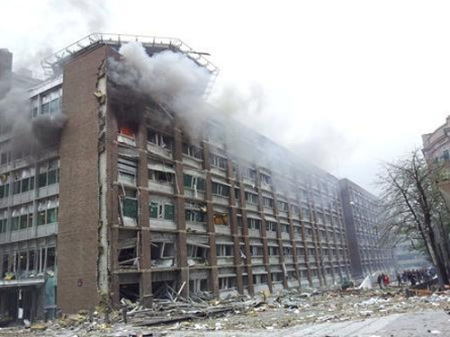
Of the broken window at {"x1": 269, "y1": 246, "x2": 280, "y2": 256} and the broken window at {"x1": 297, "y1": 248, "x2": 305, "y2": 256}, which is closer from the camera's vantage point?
the broken window at {"x1": 269, "y1": 246, "x2": 280, "y2": 256}

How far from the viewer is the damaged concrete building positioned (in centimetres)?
1995

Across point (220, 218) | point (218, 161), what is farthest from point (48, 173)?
point (218, 161)

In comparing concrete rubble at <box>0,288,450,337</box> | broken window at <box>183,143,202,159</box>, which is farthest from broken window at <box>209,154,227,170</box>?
concrete rubble at <box>0,288,450,337</box>

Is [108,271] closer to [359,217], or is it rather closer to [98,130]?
[98,130]

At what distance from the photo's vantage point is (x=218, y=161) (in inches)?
1163

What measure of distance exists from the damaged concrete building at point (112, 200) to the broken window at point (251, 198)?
2.83m

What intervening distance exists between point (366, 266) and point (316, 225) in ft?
61.3

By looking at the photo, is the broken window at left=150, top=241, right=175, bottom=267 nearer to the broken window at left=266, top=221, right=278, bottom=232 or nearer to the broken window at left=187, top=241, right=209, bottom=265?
the broken window at left=187, top=241, right=209, bottom=265

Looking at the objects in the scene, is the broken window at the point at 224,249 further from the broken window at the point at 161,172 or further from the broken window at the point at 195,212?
the broken window at the point at 161,172

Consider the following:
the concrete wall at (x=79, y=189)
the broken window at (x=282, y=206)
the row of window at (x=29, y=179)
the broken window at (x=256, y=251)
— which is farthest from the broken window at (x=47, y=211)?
the broken window at (x=282, y=206)

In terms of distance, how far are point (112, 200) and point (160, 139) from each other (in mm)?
5740

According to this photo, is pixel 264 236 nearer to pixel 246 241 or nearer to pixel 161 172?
pixel 246 241

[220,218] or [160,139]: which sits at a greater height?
[160,139]

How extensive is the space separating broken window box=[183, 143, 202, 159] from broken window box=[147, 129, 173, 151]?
1471 millimetres
